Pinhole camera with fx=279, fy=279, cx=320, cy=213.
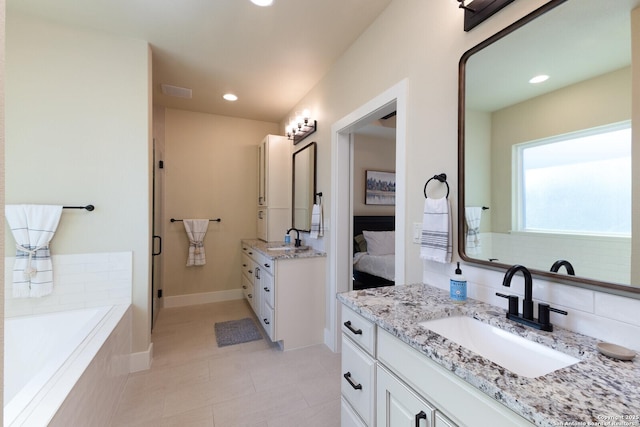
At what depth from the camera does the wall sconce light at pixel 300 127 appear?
308 cm

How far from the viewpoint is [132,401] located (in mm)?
1908

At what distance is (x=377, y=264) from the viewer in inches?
140

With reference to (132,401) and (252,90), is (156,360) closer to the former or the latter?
(132,401)

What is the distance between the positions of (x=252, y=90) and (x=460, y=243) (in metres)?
2.81

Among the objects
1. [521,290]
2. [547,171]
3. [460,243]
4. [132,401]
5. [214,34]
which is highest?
[214,34]

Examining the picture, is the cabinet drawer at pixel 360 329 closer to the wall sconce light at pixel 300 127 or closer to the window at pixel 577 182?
the window at pixel 577 182

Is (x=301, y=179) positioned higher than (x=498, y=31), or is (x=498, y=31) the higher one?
(x=498, y=31)

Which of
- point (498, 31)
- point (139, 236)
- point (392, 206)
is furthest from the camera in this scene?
point (392, 206)

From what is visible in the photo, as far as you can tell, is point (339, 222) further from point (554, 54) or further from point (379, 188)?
point (379, 188)

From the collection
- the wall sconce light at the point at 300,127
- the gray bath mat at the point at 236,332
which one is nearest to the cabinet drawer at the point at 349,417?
the gray bath mat at the point at 236,332

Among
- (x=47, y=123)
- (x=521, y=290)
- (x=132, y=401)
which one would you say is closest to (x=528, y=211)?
(x=521, y=290)

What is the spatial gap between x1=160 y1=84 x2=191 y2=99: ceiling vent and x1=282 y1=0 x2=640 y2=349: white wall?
2.07 metres

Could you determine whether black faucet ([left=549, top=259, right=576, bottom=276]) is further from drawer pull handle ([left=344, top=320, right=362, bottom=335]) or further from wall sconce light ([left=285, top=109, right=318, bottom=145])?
wall sconce light ([left=285, top=109, right=318, bottom=145])

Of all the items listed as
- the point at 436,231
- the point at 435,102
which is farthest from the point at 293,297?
the point at 435,102
